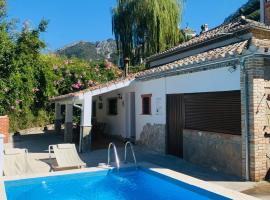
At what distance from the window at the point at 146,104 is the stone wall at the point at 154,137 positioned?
31.6 inches

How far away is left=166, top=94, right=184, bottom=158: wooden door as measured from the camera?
15.2 m

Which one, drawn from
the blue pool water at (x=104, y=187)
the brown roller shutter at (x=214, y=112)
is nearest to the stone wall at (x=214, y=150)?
the brown roller shutter at (x=214, y=112)

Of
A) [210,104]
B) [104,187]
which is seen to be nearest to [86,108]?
[104,187]

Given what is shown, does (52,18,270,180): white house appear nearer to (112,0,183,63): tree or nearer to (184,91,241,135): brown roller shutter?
(184,91,241,135): brown roller shutter

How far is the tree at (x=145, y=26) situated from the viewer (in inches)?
1288

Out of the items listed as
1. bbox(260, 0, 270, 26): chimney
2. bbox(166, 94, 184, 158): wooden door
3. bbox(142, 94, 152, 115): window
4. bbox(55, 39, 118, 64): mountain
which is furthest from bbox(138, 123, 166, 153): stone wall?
bbox(55, 39, 118, 64): mountain

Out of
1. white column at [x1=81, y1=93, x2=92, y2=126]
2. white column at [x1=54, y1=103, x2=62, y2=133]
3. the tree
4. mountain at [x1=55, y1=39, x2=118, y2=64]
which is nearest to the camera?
white column at [x1=81, y1=93, x2=92, y2=126]

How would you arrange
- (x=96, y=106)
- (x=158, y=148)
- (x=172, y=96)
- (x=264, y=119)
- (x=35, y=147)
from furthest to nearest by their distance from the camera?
(x=96, y=106), (x=35, y=147), (x=158, y=148), (x=172, y=96), (x=264, y=119)

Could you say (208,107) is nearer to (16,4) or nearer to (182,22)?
(16,4)

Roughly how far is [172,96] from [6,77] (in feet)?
27.3

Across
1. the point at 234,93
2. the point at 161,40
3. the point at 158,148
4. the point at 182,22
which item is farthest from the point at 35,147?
the point at 182,22

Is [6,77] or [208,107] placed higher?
[6,77]

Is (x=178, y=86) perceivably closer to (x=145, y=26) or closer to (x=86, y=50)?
(x=145, y=26)

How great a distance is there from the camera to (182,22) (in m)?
35.0
